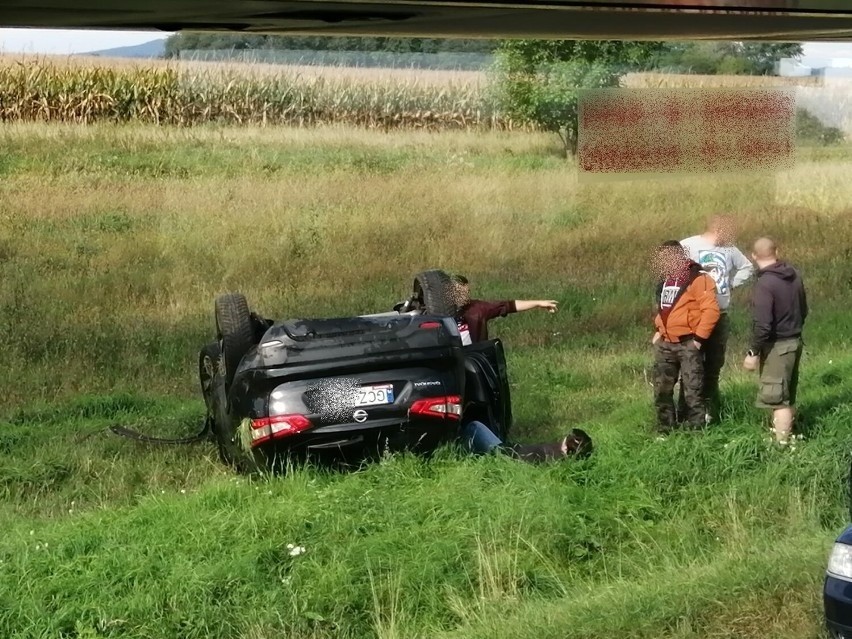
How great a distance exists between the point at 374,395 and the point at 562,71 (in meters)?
3.03

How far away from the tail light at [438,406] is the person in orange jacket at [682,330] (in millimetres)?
1613

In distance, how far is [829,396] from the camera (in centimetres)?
789

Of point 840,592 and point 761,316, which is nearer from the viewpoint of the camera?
point 840,592

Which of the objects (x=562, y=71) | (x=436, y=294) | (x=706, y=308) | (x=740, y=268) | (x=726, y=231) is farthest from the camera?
(x=726, y=231)

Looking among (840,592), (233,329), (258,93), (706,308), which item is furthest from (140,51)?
(840,592)

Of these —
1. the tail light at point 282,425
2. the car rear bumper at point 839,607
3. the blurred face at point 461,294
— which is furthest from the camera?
the blurred face at point 461,294

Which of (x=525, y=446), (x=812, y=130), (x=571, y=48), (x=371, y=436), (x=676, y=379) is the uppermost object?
(x=571, y=48)

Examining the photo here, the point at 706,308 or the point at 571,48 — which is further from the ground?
the point at 571,48

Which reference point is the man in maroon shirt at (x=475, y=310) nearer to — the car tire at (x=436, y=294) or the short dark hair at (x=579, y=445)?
the car tire at (x=436, y=294)

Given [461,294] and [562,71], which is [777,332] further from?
[562,71]

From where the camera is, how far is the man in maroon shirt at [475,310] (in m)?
6.96

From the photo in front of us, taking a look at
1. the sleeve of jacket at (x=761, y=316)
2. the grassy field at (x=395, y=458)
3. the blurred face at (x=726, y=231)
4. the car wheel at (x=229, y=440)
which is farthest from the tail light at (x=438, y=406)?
the blurred face at (x=726, y=231)

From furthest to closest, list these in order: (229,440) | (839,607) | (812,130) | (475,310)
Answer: (812,130) < (475,310) < (229,440) < (839,607)

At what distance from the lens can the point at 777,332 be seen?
6.96 metres
